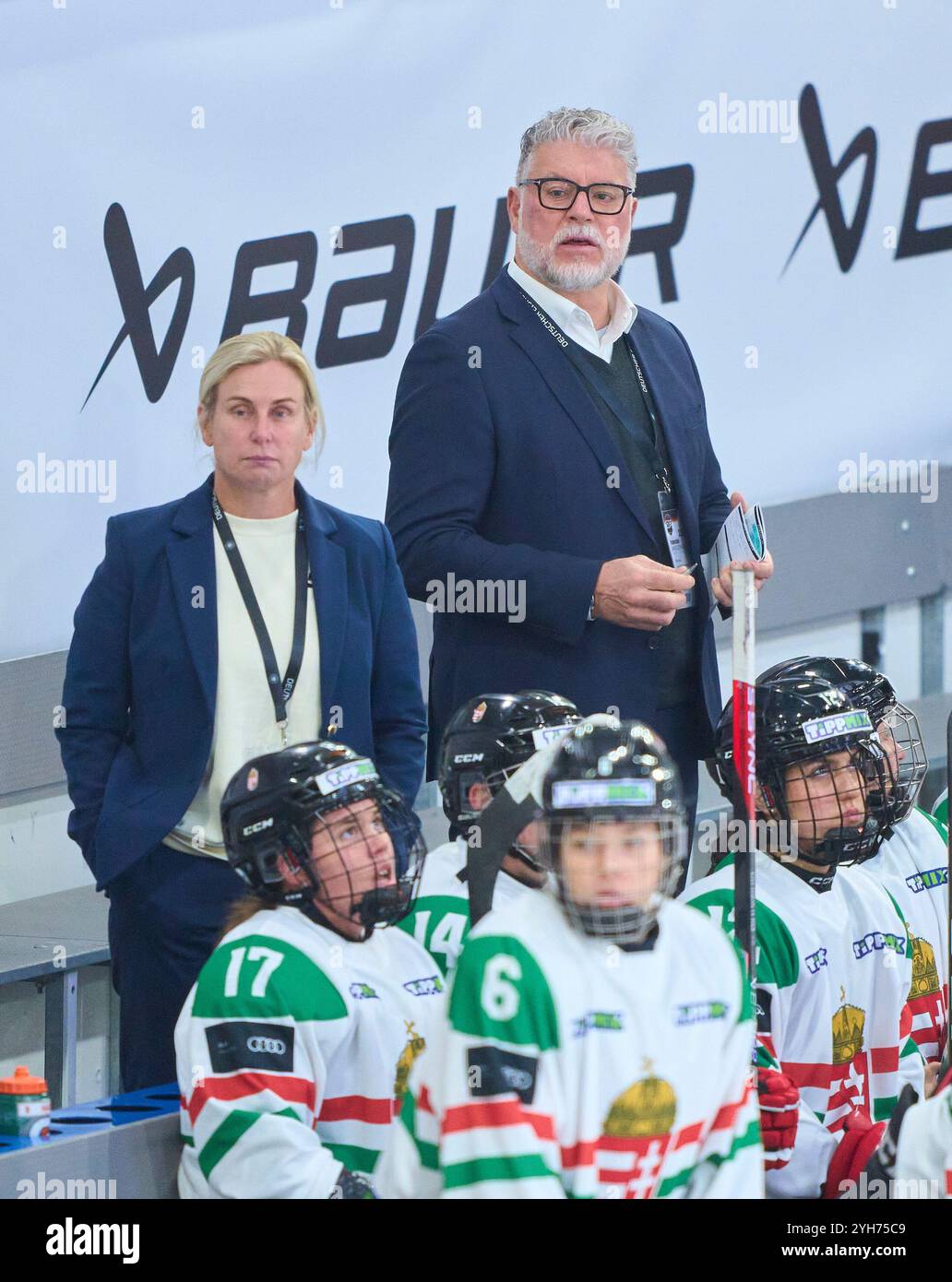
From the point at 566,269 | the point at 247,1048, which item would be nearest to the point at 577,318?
the point at 566,269

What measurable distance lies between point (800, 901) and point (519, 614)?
23.5 inches

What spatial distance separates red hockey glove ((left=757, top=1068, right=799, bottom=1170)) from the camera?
104 inches

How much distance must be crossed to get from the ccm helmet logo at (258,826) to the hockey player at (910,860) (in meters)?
0.98

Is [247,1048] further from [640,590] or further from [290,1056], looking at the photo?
[640,590]

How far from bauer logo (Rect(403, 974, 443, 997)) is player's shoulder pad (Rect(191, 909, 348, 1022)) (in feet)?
0.41

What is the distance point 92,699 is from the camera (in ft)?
10.2

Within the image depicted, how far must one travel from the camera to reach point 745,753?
2814 mm

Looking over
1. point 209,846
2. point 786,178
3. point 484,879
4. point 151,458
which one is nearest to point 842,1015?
point 484,879

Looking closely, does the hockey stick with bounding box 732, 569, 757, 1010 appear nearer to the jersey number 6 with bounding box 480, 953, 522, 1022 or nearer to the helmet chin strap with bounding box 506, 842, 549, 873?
the helmet chin strap with bounding box 506, 842, 549, 873

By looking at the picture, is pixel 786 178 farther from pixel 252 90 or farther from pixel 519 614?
pixel 519 614

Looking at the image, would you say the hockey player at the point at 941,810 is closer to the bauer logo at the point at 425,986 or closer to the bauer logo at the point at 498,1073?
the bauer logo at the point at 425,986

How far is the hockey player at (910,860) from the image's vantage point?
10.6 feet

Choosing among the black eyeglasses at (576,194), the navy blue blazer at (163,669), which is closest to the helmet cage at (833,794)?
the navy blue blazer at (163,669)
